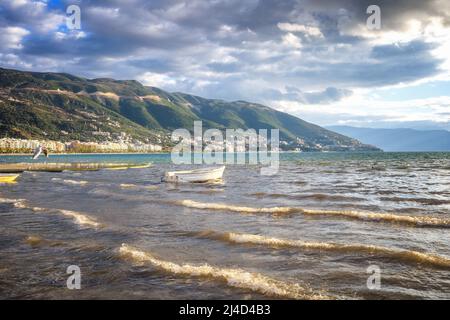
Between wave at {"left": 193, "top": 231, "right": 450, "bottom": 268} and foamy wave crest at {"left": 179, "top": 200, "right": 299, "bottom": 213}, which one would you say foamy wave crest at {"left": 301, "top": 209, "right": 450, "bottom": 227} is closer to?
foamy wave crest at {"left": 179, "top": 200, "right": 299, "bottom": 213}

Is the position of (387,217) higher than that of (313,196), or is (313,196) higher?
(387,217)

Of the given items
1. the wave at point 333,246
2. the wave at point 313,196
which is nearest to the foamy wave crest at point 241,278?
the wave at point 333,246

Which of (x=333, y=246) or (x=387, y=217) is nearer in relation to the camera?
(x=333, y=246)

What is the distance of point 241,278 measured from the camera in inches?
430

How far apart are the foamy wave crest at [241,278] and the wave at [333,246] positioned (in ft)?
12.8

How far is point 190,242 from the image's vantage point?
16.0m

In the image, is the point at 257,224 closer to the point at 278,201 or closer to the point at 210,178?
the point at 278,201

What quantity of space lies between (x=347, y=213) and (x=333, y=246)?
8.34m

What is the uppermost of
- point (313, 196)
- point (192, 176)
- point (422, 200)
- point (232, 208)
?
point (192, 176)
